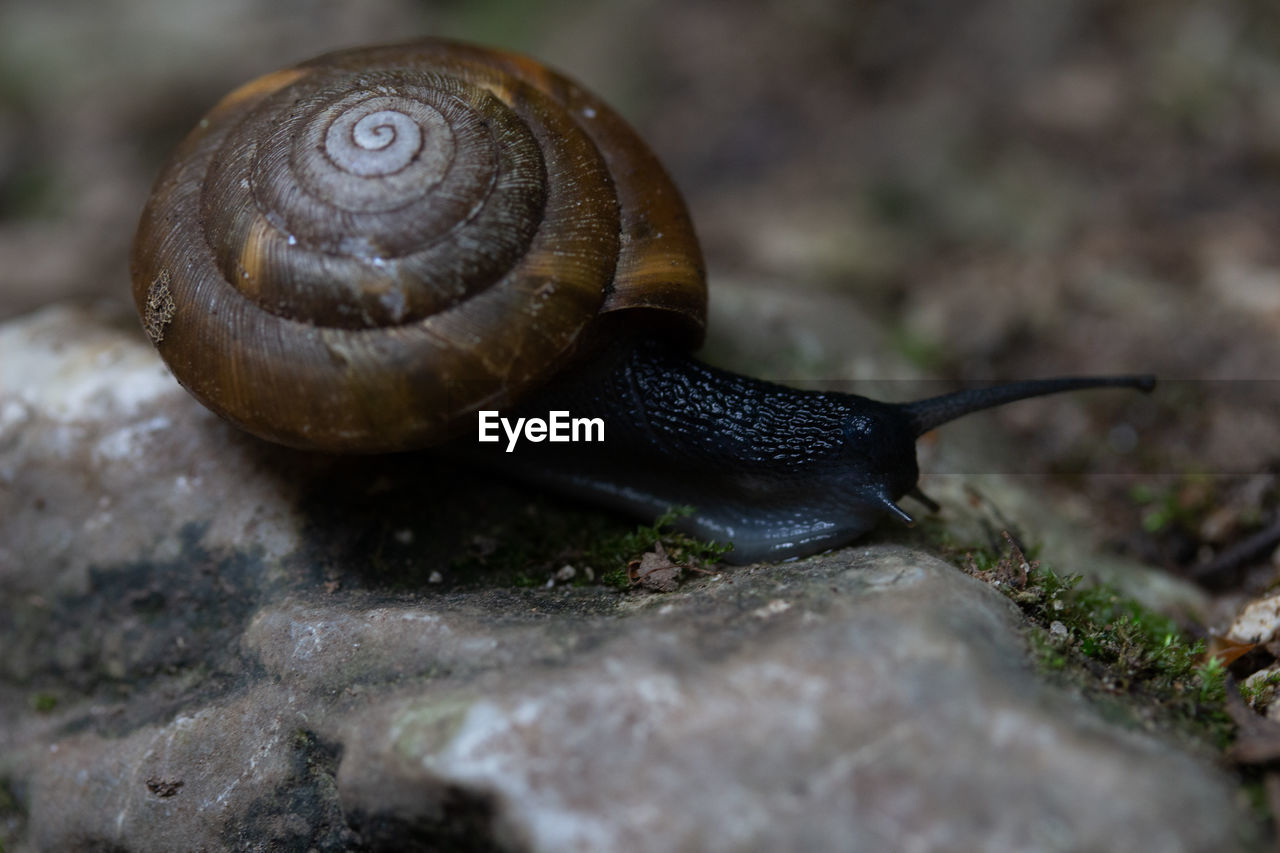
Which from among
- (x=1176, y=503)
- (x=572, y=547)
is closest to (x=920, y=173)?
(x=1176, y=503)

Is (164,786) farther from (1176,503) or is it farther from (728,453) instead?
(1176,503)

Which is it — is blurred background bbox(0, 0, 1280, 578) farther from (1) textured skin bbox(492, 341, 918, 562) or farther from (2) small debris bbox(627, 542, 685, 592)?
(2) small debris bbox(627, 542, 685, 592)

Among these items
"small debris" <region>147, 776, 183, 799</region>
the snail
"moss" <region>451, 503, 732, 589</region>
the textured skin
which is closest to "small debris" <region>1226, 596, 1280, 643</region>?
the snail

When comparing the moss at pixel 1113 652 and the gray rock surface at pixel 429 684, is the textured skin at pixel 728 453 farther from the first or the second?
the moss at pixel 1113 652

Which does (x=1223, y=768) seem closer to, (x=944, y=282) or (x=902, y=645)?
(x=902, y=645)

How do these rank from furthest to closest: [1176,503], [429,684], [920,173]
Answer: [920,173] → [1176,503] → [429,684]

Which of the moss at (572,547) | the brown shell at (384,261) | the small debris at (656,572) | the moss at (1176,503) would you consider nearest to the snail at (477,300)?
the brown shell at (384,261)

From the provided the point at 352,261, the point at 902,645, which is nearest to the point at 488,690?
the point at 902,645
